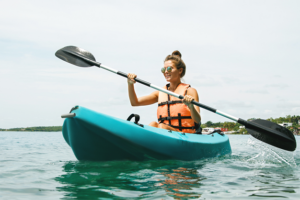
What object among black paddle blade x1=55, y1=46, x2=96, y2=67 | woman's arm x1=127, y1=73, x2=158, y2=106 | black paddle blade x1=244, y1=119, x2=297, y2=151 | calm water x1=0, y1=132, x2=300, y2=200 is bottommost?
calm water x1=0, y1=132, x2=300, y2=200

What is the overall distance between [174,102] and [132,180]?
181 centimetres

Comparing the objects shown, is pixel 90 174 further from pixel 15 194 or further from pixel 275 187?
pixel 275 187

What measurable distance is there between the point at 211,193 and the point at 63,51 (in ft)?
12.1

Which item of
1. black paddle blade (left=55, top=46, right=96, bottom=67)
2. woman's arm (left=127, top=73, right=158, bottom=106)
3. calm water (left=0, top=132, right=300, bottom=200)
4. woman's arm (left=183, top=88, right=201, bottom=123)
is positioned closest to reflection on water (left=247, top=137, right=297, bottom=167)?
calm water (left=0, top=132, right=300, bottom=200)

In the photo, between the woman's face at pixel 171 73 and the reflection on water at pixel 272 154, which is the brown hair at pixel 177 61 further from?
the reflection on water at pixel 272 154

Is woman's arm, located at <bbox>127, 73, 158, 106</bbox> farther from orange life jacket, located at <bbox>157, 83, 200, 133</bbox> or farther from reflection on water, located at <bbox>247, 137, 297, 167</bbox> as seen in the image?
reflection on water, located at <bbox>247, 137, 297, 167</bbox>

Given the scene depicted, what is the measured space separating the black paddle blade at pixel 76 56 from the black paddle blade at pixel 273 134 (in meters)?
2.91

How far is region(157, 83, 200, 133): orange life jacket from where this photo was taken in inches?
161

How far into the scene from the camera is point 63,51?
482 centimetres

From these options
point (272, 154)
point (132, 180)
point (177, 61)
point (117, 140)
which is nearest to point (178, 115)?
point (177, 61)

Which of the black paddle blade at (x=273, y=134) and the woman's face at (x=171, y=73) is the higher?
the woman's face at (x=171, y=73)

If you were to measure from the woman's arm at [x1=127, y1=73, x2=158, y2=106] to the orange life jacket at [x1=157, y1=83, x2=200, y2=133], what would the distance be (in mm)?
418

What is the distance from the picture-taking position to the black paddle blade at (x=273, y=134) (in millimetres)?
4074

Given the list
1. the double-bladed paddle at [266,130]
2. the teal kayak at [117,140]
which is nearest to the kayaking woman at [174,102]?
→ the double-bladed paddle at [266,130]
